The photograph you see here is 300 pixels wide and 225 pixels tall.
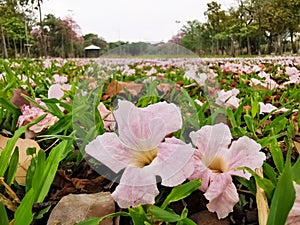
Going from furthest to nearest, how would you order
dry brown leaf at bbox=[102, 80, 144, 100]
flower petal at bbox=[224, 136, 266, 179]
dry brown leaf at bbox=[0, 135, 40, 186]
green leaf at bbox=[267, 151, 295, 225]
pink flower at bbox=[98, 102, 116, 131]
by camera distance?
dry brown leaf at bbox=[102, 80, 144, 100] → pink flower at bbox=[98, 102, 116, 131] → dry brown leaf at bbox=[0, 135, 40, 186] → flower petal at bbox=[224, 136, 266, 179] → green leaf at bbox=[267, 151, 295, 225]

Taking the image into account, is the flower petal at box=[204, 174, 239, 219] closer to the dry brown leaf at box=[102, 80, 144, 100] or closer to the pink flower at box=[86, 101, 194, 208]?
the pink flower at box=[86, 101, 194, 208]

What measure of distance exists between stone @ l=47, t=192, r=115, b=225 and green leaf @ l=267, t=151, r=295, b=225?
0.19 metres

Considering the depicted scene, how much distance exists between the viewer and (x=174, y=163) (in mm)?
422

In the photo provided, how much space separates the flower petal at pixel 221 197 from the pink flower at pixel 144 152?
3cm

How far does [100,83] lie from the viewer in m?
0.89

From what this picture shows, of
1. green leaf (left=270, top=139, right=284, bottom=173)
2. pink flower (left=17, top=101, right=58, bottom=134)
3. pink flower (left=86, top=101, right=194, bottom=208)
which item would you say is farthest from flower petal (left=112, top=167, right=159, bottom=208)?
pink flower (left=17, top=101, right=58, bottom=134)

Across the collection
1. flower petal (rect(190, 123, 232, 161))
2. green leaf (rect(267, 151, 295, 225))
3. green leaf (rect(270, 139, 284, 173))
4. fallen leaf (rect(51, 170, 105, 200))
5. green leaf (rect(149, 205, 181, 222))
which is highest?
flower petal (rect(190, 123, 232, 161))

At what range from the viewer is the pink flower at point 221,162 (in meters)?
0.43

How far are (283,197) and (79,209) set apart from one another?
23 centimetres

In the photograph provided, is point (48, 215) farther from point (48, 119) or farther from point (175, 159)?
point (48, 119)

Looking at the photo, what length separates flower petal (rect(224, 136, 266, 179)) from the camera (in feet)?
1.45

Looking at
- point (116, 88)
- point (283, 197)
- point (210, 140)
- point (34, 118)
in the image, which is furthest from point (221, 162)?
point (116, 88)

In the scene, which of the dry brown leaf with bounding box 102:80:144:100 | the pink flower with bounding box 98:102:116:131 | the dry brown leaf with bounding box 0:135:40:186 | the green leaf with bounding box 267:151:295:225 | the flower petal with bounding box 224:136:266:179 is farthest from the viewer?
the dry brown leaf with bounding box 102:80:144:100

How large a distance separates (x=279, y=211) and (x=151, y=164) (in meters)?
0.14
